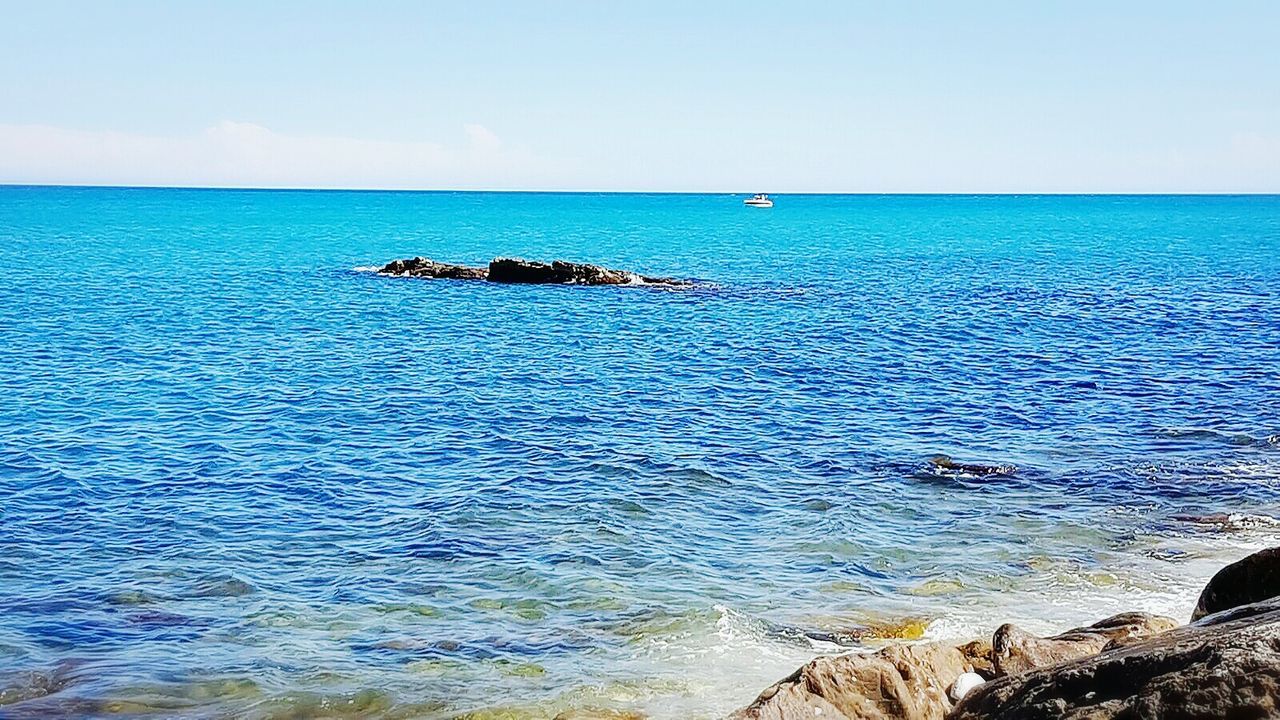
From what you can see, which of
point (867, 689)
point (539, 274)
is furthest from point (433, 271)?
point (867, 689)

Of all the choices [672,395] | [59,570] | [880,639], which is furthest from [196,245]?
[880,639]

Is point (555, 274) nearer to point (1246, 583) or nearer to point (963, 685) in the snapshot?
point (963, 685)

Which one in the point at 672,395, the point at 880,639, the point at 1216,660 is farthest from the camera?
the point at 672,395

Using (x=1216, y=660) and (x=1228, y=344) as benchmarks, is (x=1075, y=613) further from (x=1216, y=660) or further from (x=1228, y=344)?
(x=1228, y=344)

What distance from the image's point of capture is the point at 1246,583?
1092 cm

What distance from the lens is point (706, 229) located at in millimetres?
149500

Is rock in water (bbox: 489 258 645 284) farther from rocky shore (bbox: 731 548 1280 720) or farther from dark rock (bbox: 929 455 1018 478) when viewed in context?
rocky shore (bbox: 731 548 1280 720)

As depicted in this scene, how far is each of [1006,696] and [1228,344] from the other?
38.7 meters

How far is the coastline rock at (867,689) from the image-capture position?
10.2 metres

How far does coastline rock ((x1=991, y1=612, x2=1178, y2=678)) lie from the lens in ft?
35.8

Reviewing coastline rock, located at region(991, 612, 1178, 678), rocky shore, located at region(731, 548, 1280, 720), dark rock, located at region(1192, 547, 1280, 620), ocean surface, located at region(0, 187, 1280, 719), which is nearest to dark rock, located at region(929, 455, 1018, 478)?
ocean surface, located at region(0, 187, 1280, 719)

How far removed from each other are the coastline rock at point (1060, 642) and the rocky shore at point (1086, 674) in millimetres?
14

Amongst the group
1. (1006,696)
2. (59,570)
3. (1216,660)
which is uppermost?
(1216,660)

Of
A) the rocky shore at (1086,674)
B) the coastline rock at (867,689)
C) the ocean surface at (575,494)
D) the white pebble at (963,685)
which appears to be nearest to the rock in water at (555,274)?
the ocean surface at (575,494)
